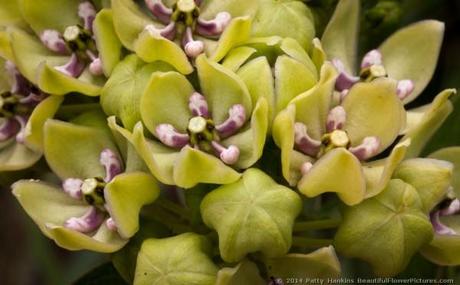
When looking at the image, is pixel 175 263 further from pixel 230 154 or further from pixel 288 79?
pixel 288 79

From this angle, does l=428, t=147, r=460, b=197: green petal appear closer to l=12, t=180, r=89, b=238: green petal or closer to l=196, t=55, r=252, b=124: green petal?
l=196, t=55, r=252, b=124: green petal

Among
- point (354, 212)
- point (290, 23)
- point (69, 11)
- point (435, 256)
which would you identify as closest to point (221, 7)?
point (290, 23)

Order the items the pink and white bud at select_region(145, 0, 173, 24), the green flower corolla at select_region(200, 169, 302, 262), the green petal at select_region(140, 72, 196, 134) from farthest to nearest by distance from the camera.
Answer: the pink and white bud at select_region(145, 0, 173, 24) → the green petal at select_region(140, 72, 196, 134) → the green flower corolla at select_region(200, 169, 302, 262)

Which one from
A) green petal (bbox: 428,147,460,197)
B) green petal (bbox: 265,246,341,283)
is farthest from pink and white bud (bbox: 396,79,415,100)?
green petal (bbox: 265,246,341,283)

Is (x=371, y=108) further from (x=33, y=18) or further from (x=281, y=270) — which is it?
(x=33, y=18)

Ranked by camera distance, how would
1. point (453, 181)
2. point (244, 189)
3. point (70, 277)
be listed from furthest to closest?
point (70, 277) → point (453, 181) → point (244, 189)

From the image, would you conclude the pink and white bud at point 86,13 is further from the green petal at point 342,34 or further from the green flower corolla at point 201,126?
the green petal at point 342,34
